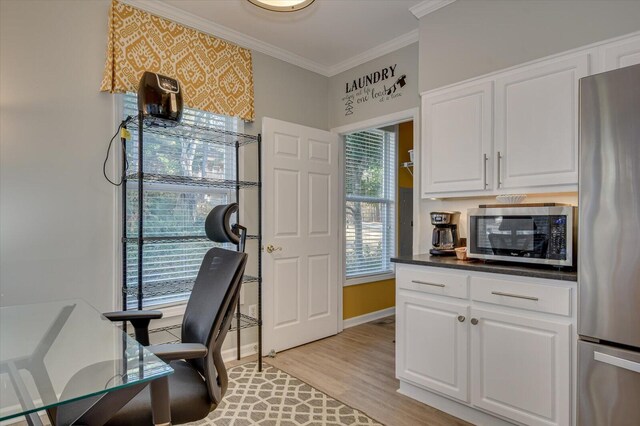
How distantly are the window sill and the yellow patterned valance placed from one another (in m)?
1.99

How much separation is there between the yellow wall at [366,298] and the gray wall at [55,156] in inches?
90.8

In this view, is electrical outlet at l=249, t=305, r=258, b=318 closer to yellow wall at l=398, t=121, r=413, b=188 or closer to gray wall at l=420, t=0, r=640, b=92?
gray wall at l=420, t=0, r=640, b=92

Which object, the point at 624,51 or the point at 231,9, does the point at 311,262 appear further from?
the point at 624,51

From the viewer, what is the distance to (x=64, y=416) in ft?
4.16

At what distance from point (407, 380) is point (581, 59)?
2.14m

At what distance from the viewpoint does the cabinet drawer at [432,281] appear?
2.16 meters

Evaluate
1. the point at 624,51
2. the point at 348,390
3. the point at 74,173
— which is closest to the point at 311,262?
the point at 348,390

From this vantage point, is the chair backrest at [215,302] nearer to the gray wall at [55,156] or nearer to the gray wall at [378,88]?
the gray wall at [55,156]

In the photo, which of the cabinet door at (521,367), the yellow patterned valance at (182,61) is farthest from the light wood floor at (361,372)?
the yellow patterned valance at (182,61)

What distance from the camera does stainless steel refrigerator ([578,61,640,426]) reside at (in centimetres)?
144

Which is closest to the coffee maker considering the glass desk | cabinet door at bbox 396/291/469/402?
cabinet door at bbox 396/291/469/402

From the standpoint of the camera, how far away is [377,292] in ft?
14.5

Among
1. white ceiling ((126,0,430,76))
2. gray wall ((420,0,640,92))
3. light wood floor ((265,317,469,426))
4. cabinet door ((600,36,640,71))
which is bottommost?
light wood floor ((265,317,469,426))

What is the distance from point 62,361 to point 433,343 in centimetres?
188
